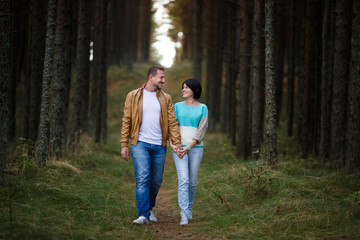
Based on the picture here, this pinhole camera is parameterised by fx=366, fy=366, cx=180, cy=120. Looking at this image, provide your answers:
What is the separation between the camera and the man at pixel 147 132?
5.77 meters

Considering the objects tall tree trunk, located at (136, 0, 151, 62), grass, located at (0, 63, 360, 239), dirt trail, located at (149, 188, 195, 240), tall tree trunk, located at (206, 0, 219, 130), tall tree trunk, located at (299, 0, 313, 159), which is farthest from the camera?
tall tree trunk, located at (136, 0, 151, 62)

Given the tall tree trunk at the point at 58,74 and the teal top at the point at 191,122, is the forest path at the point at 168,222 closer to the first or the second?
the teal top at the point at 191,122

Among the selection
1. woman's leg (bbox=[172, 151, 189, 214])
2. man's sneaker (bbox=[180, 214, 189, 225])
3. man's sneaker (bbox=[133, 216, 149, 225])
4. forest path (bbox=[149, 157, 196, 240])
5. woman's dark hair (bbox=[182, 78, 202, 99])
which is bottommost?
forest path (bbox=[149, 157, 196, 240])

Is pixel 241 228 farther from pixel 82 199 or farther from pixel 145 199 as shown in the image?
pixel 82 199

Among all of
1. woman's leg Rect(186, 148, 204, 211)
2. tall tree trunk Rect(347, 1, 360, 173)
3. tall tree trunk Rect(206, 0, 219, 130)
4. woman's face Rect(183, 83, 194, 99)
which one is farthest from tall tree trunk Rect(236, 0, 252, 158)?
tall tree trunk Rect(206, 0, 219, 130)

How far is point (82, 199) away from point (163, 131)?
2085mm

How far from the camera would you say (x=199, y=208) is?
280 inches

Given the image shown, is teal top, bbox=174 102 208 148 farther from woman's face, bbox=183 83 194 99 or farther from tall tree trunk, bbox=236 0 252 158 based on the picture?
tall tree trunk, bbox=236 0 252 158

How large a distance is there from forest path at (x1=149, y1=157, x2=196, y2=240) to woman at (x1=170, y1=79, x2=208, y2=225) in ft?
0.78

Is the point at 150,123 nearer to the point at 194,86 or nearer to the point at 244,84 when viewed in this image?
the point at 194,86

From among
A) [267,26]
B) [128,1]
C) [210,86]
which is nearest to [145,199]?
[267,26]

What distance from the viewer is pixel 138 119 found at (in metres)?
5.80

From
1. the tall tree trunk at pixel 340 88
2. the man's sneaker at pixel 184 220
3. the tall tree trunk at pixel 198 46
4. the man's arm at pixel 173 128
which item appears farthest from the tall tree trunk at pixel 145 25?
the man's sneaker at pixel 184 220

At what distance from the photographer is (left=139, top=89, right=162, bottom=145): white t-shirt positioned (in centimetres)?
582
